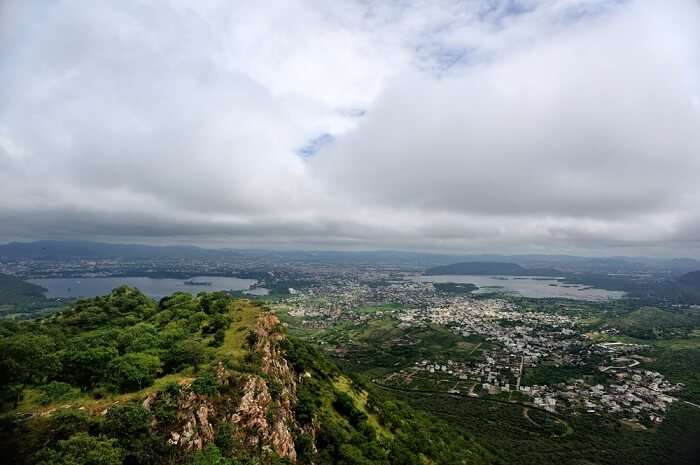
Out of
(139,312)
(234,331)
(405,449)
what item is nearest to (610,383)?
(405,449)

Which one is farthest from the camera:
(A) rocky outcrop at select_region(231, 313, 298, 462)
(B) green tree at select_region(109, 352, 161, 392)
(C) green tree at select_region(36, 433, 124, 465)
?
(A) rocky outcrop at select_region(231, 313, 298, 462)

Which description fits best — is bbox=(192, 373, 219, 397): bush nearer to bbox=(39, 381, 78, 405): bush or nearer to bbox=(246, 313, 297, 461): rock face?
bbox=(246, 313, 297, 461): rock face

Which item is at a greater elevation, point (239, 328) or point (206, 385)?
point (239, 328)

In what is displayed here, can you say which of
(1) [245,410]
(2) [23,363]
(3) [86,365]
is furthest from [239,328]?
(2) [23,363]

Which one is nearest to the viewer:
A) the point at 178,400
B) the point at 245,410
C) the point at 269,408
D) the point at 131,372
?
the point at 178,400

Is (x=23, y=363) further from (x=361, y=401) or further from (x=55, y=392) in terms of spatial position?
(x=361, y=401)

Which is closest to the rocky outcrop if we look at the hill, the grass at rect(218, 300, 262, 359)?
the hill
